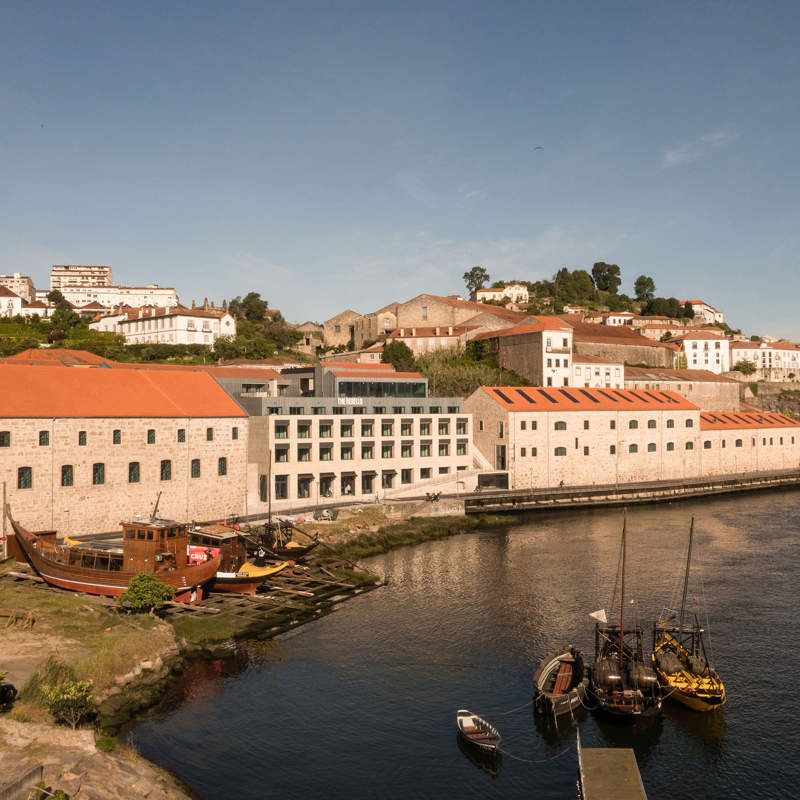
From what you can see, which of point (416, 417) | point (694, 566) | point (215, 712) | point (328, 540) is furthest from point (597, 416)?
point (215, 712)

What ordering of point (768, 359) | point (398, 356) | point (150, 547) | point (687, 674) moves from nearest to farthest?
point (687, 674)
point (150, 547)
point (398, 356)
point (768, 359)

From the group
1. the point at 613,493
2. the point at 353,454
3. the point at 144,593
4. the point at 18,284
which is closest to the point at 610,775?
the point at 144,593

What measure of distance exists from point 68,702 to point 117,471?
2863 centimetres

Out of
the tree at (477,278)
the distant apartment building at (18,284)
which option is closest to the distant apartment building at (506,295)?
the tree at (477,278)

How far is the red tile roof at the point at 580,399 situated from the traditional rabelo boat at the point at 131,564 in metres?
43.3

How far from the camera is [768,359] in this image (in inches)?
6132

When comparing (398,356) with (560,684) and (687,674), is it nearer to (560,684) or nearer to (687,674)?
(560,684)

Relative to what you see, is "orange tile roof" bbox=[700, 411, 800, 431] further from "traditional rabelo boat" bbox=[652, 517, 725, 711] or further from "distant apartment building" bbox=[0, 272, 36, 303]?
"distant apartment building" bbox=[0, 272, 36, 303]

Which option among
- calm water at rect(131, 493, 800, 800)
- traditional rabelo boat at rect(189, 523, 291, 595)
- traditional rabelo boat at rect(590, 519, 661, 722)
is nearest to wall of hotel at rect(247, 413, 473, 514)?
traditional rabelo boat at rect(189, 523, 291, 595)

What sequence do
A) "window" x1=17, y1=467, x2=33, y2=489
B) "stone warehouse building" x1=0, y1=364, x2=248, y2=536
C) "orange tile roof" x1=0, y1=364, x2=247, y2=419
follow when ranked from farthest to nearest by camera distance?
"orange tile roof" x1=0, y1=364, x2=247, y2=419 → "stone warehouse building" x1=0, y1=364, x2=248, y2=536 → "window" x1=17, y1=467, x2=33, y2=489

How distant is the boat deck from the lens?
69.4 ft

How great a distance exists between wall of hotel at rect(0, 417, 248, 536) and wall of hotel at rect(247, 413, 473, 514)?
6.65ft

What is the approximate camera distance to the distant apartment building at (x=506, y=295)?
172375mm

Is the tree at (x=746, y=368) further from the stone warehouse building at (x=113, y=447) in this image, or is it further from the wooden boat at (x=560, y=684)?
the wooden boat at (x=560, y=684)
